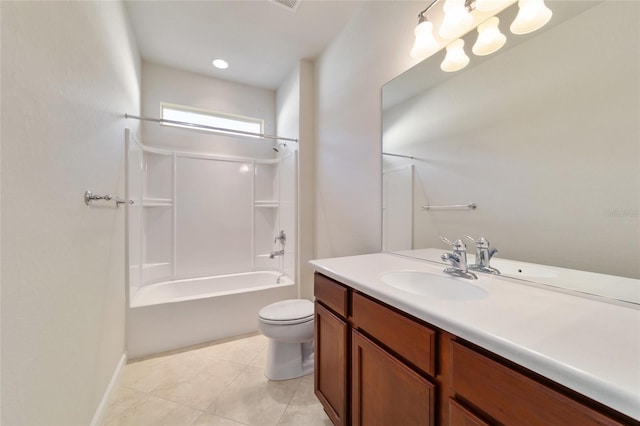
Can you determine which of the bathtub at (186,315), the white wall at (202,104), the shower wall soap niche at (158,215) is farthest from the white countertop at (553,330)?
the white wall at (202,104)

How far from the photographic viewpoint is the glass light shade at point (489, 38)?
102 centimetres

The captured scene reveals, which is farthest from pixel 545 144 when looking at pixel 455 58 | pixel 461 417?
pixel 461 417

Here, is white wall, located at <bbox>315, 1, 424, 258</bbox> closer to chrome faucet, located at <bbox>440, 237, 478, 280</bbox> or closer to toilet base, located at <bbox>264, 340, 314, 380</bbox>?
chrome faucet, located at <bbox>440, 237, 478, 280</bbox>

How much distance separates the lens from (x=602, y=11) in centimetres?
77

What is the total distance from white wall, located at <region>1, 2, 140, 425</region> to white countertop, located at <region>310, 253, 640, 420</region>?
112 cm

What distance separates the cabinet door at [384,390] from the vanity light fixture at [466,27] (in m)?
1.34

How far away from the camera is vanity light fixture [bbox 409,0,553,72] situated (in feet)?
2.98

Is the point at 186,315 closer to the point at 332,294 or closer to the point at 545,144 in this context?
the point at 332,294

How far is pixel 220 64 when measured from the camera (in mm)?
2631

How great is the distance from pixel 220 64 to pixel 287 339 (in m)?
2.84

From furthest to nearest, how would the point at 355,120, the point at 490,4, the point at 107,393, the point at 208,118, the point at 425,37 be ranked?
the point at 208,118 → the point at 355,120 → the point at 107,393 → the point at 425,37 → the point at 490,4

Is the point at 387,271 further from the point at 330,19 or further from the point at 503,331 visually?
the point at 330,19

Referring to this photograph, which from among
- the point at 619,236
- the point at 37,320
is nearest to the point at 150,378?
the point at 37,320

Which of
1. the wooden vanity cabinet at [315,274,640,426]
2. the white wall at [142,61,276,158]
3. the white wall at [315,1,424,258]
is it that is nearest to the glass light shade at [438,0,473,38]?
the white wall at [315,1,424,258]
